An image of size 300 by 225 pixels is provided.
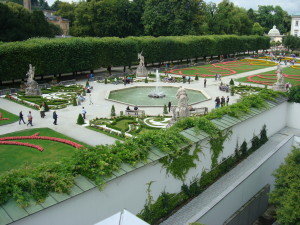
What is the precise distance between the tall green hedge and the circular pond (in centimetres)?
1037

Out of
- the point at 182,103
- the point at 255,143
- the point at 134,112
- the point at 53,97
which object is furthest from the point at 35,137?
the point at 255,143

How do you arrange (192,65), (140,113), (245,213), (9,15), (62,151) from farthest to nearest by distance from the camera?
1. (192,65)
2. (9,15)
3. (140,113)
4. (62,151)
5. (245,213)

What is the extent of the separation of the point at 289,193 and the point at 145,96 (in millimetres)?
27617

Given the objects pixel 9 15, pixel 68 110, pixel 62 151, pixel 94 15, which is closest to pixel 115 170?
pixel 62 151

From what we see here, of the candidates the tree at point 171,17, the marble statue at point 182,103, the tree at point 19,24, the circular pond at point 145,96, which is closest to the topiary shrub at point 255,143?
the marble statue at point 182,103

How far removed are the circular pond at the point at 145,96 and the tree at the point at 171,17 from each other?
1385 inches

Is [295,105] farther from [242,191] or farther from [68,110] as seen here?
[68,110]

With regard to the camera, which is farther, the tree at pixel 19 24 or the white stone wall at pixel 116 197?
the tree at pixel 19 24

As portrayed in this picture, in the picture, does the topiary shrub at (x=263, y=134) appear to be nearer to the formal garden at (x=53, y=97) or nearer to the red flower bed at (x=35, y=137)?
the red flower bed at (x=35, y=137)

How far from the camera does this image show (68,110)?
100.0 ft

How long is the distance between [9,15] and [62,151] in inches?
1732

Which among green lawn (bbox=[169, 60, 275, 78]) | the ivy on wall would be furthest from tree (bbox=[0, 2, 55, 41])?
the ivy on wall

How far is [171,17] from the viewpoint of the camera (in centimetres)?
7438

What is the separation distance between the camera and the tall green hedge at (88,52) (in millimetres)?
40000
